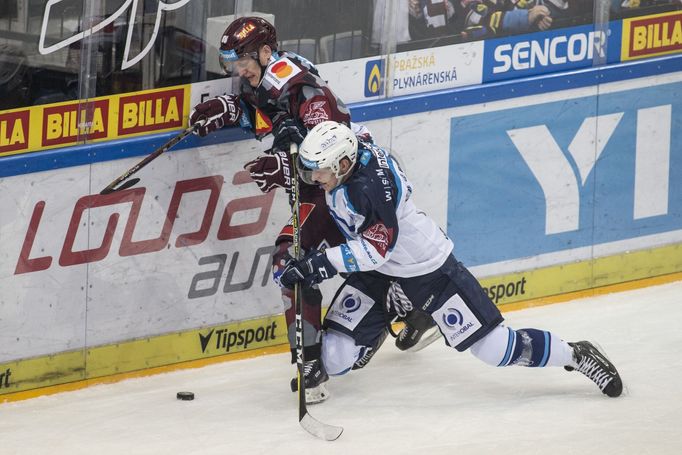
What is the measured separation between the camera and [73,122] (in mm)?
5641

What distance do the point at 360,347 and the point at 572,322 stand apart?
5.14 feet

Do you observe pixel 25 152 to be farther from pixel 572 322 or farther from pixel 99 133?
pixel 572 322

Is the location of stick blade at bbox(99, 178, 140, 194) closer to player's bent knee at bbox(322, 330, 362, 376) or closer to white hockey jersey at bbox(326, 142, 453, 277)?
white hockey jersey at bbox(326, 142, 453, 277)

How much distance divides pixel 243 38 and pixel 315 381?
1.34 meters

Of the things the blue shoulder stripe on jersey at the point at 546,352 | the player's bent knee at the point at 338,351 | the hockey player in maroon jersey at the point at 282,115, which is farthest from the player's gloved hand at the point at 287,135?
the blue shoulder stripe on jersey at the point at 546,352

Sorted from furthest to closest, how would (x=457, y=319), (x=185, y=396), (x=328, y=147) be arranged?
1. (x=185, y=396)
2. (x=457, y=319)
3. (x=328, y=147)

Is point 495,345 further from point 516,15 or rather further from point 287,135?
point 516,15

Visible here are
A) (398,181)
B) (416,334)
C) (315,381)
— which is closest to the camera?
(398,181)

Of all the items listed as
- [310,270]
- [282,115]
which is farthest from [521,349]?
[282,115]

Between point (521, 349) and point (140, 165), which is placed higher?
point (140, 165)

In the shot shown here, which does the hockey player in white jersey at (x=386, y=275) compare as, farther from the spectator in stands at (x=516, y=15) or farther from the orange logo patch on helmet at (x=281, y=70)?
the spectator in stands at (x=516, y=15)

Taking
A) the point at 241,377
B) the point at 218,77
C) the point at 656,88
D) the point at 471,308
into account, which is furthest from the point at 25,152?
the point at 656,88

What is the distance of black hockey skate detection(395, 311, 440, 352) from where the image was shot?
20.5ft

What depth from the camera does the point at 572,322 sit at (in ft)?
22.4
